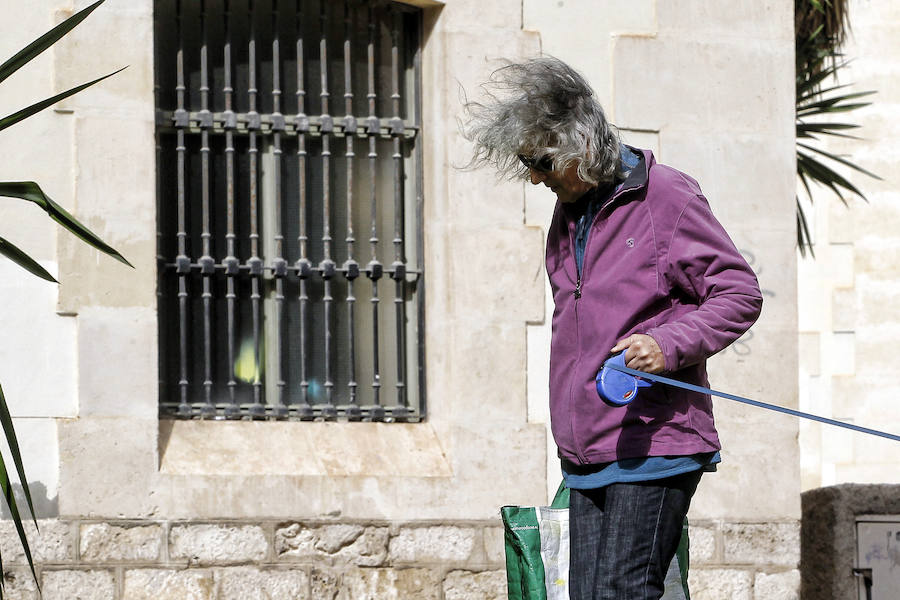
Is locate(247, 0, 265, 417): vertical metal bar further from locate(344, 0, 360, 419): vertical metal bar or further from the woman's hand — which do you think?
the woman's hand

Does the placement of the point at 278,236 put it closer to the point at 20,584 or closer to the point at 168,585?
the point at 168,585

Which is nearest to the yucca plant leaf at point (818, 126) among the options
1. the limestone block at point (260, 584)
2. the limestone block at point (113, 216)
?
the limestone block at point (113, 216)

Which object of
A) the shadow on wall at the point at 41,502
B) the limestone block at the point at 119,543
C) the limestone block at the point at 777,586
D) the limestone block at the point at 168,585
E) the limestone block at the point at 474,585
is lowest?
the limestone block at the point at 777,586

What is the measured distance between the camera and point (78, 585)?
5.83 meters

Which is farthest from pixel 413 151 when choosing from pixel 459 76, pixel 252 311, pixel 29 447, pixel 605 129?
pixel 605 129

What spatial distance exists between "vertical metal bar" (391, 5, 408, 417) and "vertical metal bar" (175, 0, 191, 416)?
0.84m

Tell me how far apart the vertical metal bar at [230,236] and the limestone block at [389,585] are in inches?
32.4

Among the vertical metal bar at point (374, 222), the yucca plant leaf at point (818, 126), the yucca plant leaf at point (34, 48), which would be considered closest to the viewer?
the yucca plant leaf at point (34, 48)

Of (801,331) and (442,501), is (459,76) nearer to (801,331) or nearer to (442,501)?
(442,501)

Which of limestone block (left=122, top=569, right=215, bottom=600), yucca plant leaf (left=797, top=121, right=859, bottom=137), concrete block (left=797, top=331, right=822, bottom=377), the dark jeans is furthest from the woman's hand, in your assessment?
concrete block (left=797, top=331, right=822, bottom=377)

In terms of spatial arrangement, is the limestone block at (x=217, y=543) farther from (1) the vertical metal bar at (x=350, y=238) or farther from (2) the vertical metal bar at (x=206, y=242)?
(1) the vertical metal bar at (x=350, y=238)

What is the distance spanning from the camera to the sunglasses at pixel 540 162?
12.3ft

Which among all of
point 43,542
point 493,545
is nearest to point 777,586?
point 493,545

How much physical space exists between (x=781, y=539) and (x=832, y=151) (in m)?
9.32
